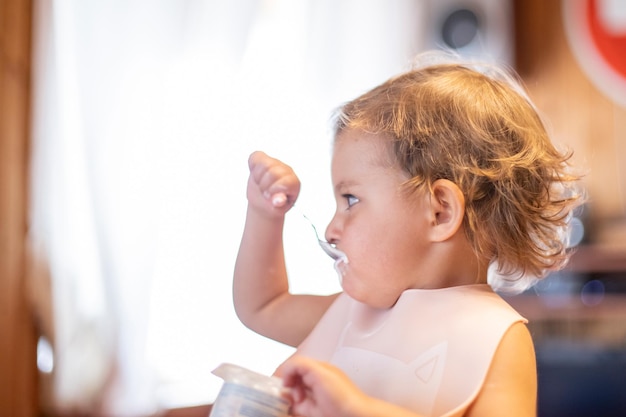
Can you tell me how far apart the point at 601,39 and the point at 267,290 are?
135cm

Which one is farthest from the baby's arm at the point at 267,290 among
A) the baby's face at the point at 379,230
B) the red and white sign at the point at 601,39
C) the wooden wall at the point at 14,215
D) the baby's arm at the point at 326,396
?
the red and white sign at the point at 601,39

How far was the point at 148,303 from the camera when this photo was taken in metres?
1.29

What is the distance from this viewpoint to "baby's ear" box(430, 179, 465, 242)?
701mm

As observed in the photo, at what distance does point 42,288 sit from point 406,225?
725 millimetres

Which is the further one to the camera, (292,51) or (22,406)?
(292,51)

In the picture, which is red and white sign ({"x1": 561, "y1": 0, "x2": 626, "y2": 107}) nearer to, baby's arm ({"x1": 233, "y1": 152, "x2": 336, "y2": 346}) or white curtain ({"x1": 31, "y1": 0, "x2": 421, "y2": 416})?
white curtain ({"x1": 31, "y1": 0, "x2": 421, "y2": 416})

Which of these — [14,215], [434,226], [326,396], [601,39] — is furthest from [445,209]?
[601,39]

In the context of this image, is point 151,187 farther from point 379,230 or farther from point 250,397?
point 250,397

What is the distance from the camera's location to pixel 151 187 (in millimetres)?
1306

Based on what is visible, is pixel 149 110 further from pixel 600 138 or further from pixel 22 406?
pixel 600 138

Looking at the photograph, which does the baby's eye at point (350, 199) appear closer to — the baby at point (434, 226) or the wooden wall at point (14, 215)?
the baby at point (434, 226)

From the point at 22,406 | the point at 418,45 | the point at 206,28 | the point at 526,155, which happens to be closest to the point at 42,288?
the point at 22,406

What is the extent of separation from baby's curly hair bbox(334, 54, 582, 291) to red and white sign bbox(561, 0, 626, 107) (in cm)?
118

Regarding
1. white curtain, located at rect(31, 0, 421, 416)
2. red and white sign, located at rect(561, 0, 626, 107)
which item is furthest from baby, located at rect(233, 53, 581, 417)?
red and white sign, located at rect(561, 0, 626, 107)
